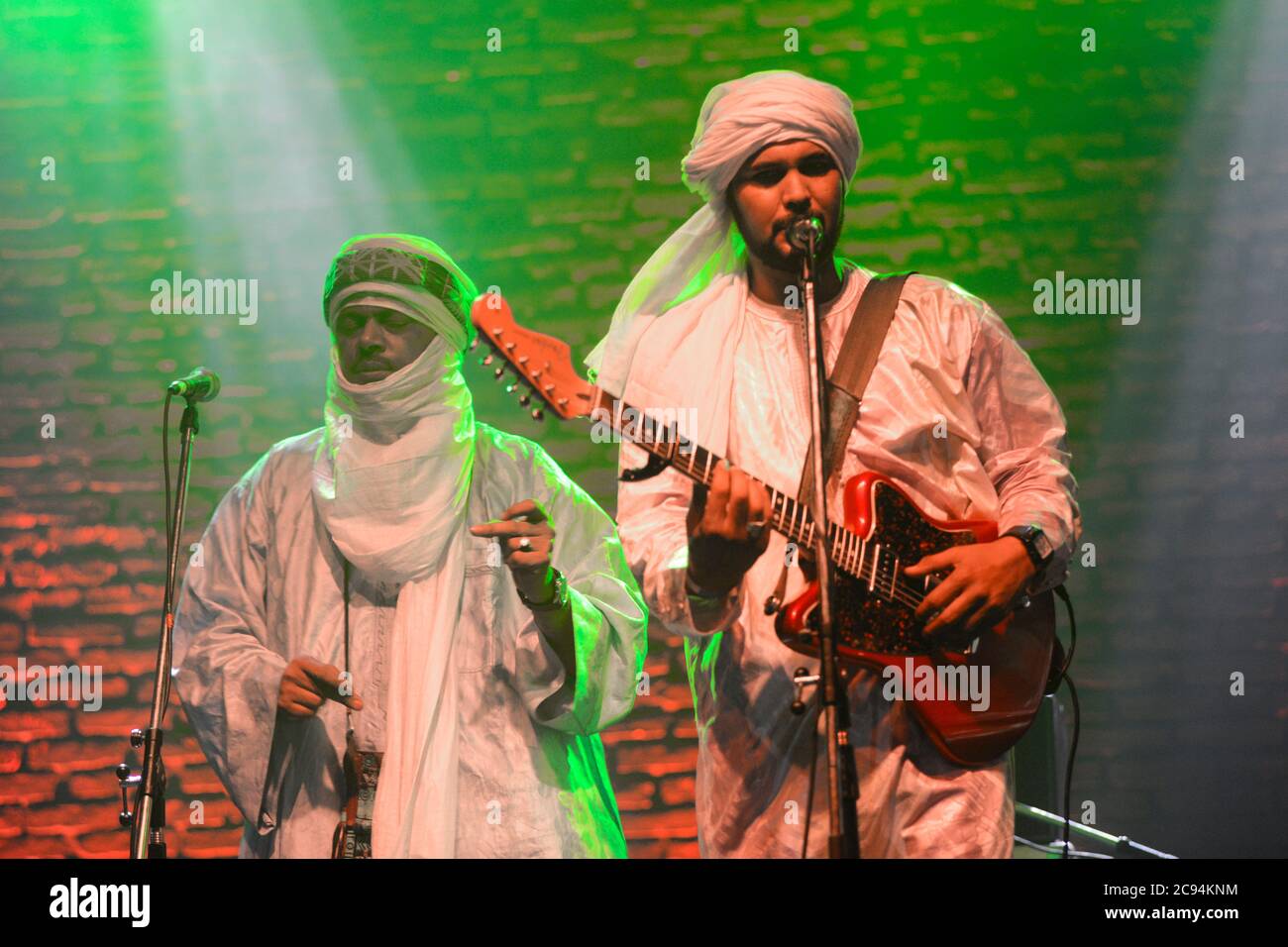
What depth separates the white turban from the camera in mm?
3656

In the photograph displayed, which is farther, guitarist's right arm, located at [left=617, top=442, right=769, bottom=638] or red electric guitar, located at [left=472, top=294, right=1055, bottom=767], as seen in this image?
red electric guitar, located at [left=472, top=294, right=1055, bottom=767]

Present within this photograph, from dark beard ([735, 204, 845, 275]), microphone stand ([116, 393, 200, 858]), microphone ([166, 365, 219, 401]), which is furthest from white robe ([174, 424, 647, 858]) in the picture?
dark beard ([735, 204, 845, 275])

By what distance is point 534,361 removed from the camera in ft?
10.6

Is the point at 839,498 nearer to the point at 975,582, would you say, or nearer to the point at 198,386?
the point at 975,582

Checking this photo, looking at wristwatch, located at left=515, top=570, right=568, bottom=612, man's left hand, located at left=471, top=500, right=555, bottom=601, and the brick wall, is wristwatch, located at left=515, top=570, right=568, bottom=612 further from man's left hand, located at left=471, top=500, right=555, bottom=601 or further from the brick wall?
the brick wall

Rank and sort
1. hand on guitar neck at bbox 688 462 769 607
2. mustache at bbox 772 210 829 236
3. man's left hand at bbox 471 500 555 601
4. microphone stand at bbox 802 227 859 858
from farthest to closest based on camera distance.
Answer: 1. mustache at bbox 772 210 829 236
2. man's left hand at bbox 471 500 555 601
3. hand on guitar neck at bbox 688 462 769 607
4. microphone stand at bbox 802 227 859 858

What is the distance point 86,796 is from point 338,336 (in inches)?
79.3

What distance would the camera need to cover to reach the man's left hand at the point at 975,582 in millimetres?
3289

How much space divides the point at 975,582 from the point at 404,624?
1.53 meters

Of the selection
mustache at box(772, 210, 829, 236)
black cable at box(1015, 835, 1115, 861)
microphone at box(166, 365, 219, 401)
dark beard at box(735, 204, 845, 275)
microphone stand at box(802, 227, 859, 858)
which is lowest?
black cable at box(1015, 835, 1115, 861)

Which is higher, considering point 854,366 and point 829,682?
point 854,366

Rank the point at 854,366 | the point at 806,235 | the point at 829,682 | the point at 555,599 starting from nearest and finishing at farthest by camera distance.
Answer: the point at 829,682 → the point at 806,235 → the point at 854,366 → the point at 555,599

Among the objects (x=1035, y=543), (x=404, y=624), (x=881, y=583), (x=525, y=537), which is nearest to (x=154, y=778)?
(x=404, y=624)

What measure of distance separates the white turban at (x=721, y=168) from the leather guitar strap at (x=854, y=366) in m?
0.30
